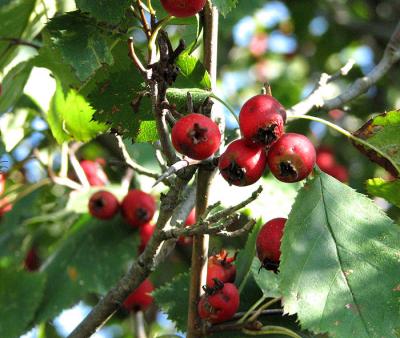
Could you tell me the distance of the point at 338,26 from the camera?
4.51 meters

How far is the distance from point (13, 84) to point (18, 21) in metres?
0.21

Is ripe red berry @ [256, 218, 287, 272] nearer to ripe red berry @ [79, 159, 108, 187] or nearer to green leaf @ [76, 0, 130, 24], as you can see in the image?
green leaf @ [76, 0, 130, 24]

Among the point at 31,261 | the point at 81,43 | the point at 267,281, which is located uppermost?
the point at 81,43

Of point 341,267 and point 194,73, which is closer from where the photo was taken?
point 341,267

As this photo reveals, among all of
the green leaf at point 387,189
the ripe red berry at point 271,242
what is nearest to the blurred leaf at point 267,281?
the ripe red berry at point 271,242

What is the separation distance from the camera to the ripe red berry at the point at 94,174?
3.14 meters

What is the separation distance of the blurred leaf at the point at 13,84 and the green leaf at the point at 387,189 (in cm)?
114

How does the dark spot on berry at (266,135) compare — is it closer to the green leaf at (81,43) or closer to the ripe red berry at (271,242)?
the ripe red berry at (271,242)

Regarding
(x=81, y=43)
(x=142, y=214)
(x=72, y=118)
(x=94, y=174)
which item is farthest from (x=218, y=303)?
(x=94, y=174)

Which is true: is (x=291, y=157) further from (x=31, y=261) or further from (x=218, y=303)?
(x=31, y=261)

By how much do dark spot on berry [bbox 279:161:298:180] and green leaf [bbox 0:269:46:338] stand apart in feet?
4.51

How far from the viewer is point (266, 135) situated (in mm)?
1486

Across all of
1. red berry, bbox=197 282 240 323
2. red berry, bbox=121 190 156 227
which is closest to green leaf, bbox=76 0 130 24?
red berry, bbox=197 282 240 323

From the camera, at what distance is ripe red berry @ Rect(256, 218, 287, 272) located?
1584 millimetres
